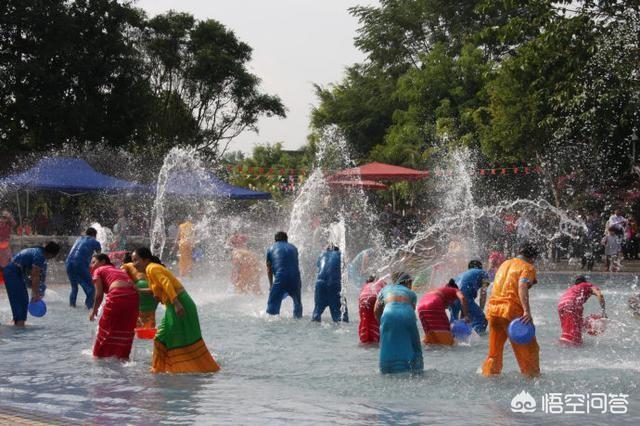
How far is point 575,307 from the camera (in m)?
12.4

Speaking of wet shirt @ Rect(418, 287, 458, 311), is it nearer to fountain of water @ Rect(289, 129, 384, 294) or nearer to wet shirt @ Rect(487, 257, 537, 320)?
wet shirt @ Rect(487, 257, 537, 320)

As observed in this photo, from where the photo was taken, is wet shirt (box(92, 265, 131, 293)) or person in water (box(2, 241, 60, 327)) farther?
person in water (box(2, 241, 60, 327))

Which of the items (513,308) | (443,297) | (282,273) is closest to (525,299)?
(513,308)

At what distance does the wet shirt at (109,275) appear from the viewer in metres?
11.0

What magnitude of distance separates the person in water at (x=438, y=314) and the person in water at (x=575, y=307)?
1359 mm

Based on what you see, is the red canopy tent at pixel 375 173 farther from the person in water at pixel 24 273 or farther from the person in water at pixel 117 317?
the person in water at pixel 117 317

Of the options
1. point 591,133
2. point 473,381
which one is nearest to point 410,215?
point 591,133

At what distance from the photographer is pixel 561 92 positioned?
86.9 ft

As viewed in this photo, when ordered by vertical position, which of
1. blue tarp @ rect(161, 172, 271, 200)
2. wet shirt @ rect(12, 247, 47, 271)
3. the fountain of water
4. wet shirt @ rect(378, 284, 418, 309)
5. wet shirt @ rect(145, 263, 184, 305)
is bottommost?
wet shirt @ rect(378, 284, 418, 309)

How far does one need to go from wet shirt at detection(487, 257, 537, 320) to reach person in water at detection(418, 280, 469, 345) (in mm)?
2181

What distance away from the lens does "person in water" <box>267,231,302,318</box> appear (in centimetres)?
1542

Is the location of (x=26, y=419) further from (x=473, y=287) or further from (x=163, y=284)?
(x=473, y=287)

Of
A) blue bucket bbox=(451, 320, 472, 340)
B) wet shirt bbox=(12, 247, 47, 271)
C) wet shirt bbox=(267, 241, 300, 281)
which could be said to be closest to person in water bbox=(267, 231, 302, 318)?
wet shirt bbox=(267, 241, 300, 281)

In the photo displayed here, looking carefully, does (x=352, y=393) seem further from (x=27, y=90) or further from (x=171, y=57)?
(x=171, y=57)
